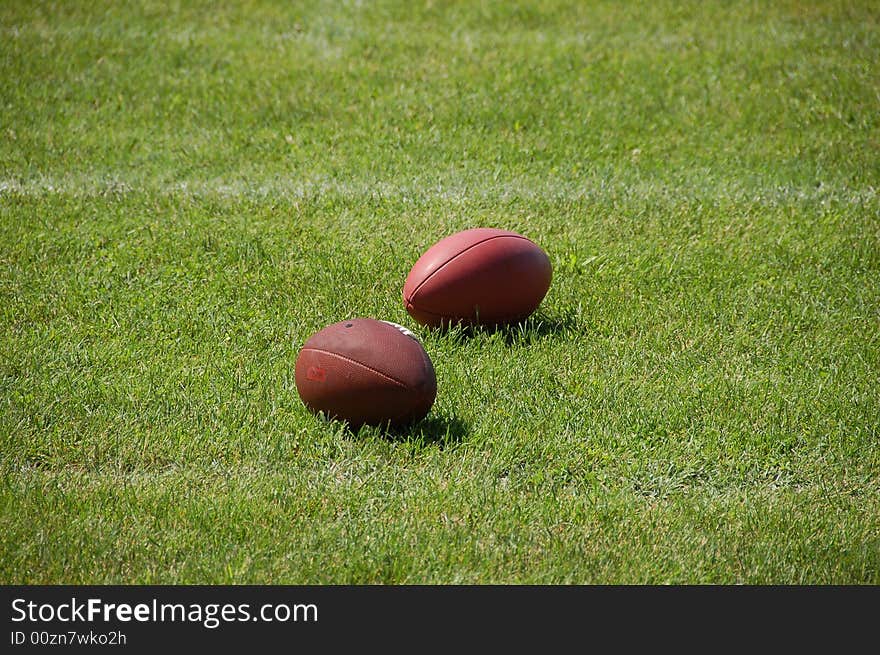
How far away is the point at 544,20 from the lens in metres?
12.5

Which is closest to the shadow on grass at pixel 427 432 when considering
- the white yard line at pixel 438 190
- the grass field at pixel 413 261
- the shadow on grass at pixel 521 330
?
the grass field at pixel 413 261

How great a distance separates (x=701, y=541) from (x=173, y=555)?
2273mm

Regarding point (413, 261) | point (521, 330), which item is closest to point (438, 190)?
point (413, 261)

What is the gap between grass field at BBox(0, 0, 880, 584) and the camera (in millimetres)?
4465

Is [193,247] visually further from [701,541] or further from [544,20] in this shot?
[544,20]

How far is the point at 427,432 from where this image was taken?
17.1ft

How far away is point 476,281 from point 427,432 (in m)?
1.22

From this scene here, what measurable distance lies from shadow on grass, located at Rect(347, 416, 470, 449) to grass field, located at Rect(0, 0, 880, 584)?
2cm

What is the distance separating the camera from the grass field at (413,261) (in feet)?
14.6

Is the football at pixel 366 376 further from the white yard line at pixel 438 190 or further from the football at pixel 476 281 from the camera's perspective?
the white yard line at pixel 438 190

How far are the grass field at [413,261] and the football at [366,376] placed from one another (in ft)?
0.45

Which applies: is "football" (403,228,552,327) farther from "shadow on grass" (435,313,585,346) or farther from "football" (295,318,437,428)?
"football" (295,318,437,428)

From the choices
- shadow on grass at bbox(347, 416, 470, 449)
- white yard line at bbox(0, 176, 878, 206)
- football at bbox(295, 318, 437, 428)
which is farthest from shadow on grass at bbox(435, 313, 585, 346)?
white yard line at bbox(0, 176, 878, 206)

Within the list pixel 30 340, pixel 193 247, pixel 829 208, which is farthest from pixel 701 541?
pixel 829 208
